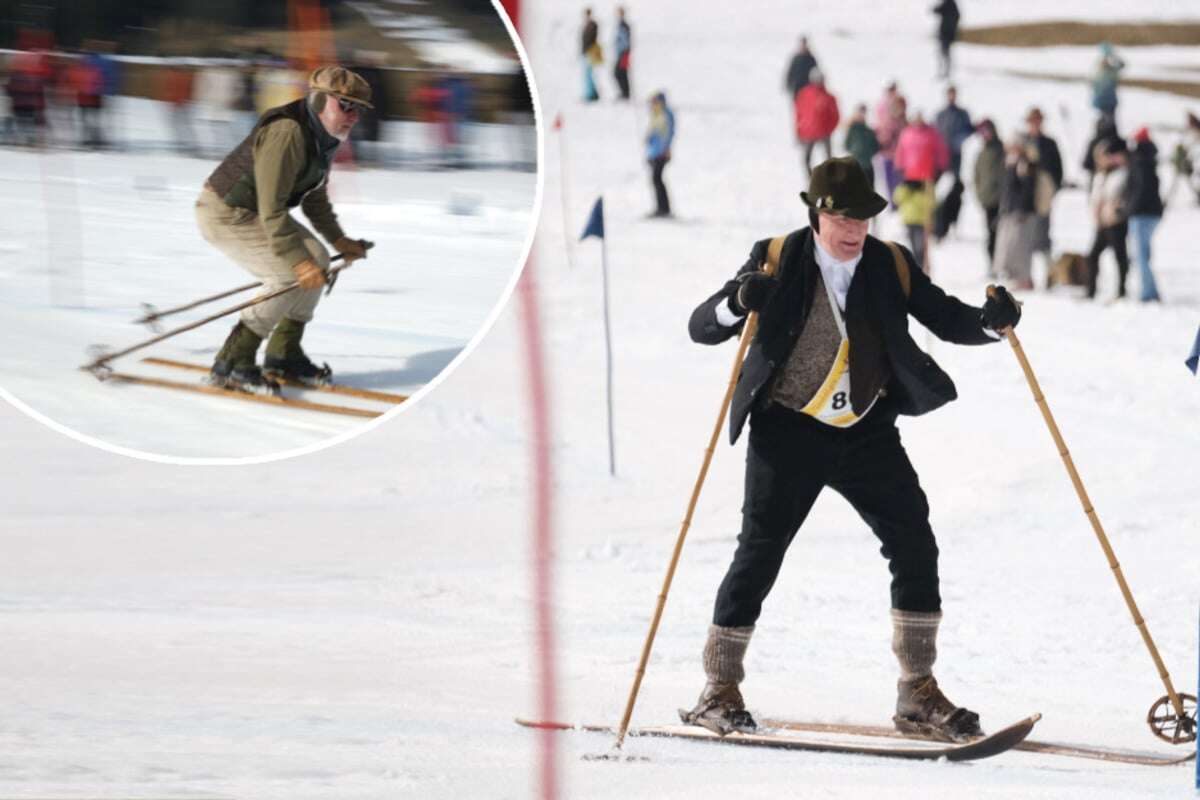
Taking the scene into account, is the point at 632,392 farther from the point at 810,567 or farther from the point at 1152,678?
the point at 1152,678

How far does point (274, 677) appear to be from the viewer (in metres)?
5.85

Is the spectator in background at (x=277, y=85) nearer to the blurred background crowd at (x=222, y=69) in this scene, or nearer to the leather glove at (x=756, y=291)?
the blurred background crowd at (x=222, y=69)

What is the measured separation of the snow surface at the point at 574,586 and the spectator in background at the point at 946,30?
863 centimetres

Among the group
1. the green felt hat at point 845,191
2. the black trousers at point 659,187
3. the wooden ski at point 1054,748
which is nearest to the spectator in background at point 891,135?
the black trousers at point 659,187

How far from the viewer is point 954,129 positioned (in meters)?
16.3

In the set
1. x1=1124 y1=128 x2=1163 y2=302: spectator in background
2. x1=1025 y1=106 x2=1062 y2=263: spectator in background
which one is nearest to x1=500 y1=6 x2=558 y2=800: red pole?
x1=1124 y1=128 x2=1163 y2=302: spectator in background

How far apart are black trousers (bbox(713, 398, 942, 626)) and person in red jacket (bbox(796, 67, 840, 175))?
12.6m

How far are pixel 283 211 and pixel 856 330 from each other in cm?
233

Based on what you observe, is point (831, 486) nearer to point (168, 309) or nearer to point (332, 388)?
point (332, 388)

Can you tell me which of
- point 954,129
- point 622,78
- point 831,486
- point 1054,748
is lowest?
point 1054,748

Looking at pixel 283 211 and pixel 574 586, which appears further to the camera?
pixel 574 586

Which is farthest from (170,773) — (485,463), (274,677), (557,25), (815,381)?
(557,25)

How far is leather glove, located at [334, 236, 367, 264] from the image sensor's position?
9.09ft

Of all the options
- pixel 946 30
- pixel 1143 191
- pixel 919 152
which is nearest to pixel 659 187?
pixel 919 152
